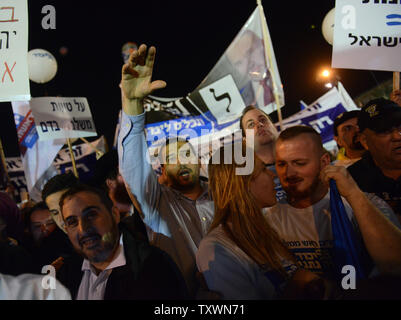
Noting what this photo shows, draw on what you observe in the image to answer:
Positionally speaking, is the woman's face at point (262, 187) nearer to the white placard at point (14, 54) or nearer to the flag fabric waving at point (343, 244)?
the flag fabric waving at point (343, 244)

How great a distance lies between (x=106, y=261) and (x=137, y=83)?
104cm

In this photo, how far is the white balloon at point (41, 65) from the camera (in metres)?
5.85

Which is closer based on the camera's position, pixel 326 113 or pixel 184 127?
pixel 184 127

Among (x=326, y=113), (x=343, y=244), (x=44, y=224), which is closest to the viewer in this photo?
(x=343, y=244)

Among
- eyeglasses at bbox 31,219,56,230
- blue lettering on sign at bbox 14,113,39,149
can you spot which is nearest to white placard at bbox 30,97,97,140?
blue lettering on sign at bbox 14,113,39,149

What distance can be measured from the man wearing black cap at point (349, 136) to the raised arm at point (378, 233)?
4.05 ft

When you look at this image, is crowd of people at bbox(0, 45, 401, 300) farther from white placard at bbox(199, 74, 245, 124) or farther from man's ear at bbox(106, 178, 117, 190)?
white placard at bbox(199, 74, 245, 124)

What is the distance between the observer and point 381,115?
92.6 inches

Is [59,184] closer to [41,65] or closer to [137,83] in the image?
[137,83]

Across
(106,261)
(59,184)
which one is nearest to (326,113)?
(59,184)

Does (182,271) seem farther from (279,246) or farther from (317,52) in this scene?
(317,52)

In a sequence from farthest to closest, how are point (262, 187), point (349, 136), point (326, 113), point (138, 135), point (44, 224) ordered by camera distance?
point (326, 113), point (44, 224), point (349, 136), point (138, 135), point (262, 187)

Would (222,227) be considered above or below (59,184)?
below

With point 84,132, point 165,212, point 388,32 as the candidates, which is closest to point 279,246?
point 165,212
